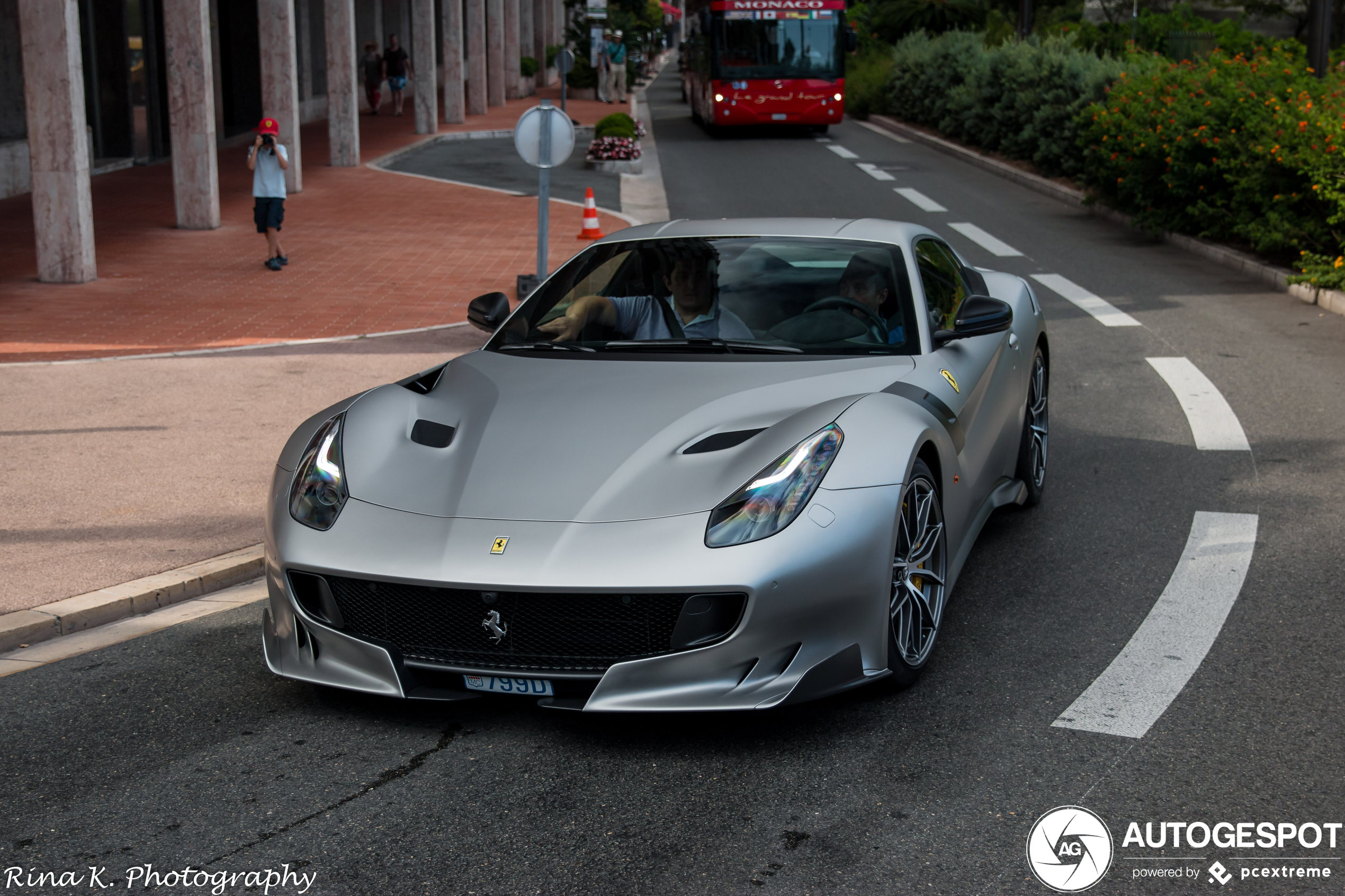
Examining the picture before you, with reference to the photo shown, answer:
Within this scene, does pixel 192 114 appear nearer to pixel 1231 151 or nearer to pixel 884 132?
pixel 1231 151

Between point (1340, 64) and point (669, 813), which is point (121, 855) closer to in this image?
point (669, 813)

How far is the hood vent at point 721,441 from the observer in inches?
159

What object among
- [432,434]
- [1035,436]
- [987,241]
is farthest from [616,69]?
[432,434]

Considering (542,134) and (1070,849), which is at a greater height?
(542,134)

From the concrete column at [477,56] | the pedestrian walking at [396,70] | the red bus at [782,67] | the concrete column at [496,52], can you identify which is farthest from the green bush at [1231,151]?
the concrete column at [496,52]

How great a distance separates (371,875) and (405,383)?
220cm

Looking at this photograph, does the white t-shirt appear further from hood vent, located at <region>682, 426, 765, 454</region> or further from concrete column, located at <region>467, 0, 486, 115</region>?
concrete column, located at <region>467, 0, 486, 115</region>

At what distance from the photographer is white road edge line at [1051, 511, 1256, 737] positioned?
4.04 metres

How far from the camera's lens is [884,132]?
3381 cm

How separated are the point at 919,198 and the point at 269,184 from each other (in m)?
10.7

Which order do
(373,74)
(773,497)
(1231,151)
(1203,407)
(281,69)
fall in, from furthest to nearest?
(373,74) → (281,69) → (1231,151) → (1203,407) → (773,497)

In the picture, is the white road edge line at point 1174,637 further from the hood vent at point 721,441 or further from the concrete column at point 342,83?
the concrete column at point 342,83

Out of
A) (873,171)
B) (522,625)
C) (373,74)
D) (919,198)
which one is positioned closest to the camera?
(522,625)

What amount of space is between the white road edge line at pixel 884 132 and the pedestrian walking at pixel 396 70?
13.2 m
